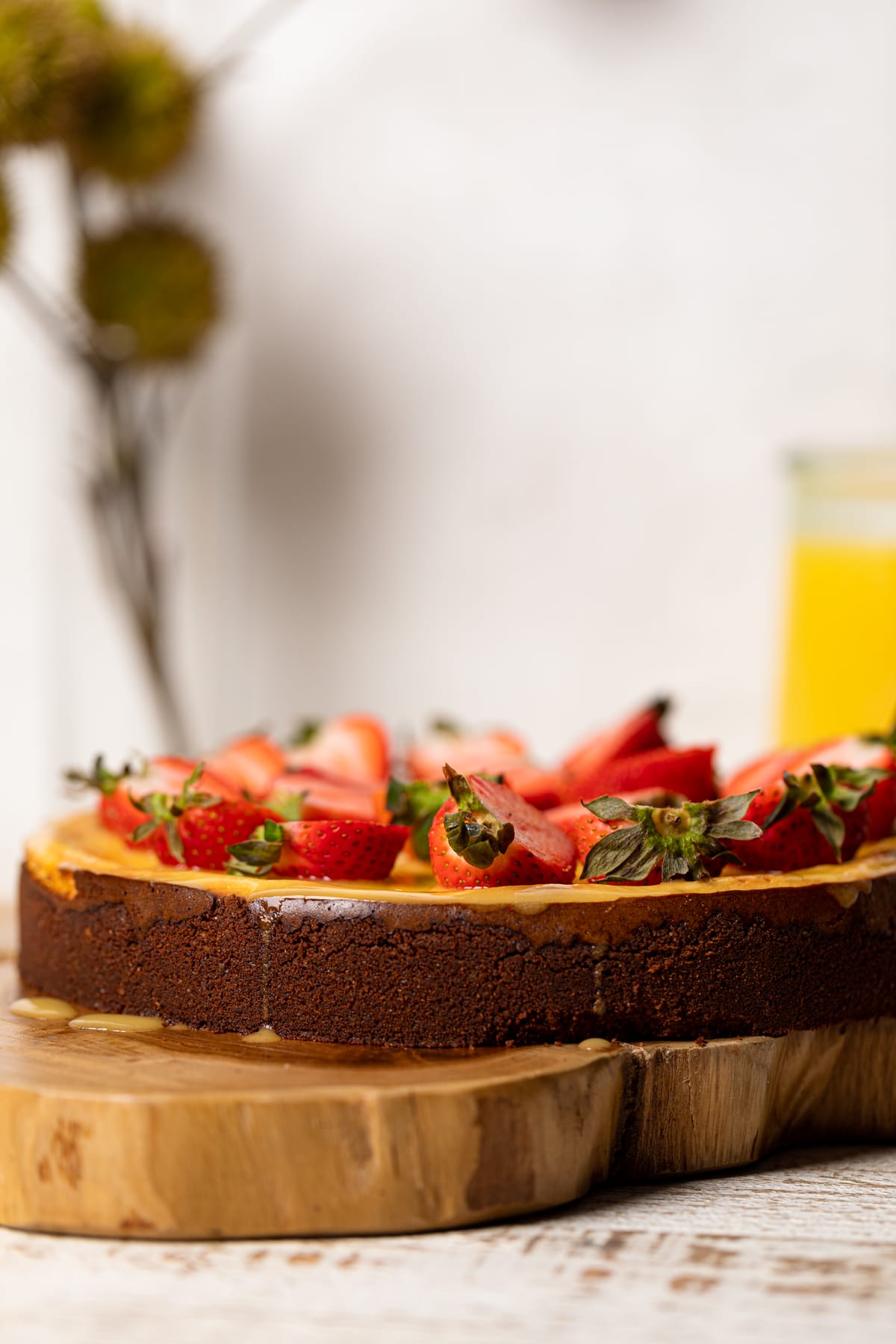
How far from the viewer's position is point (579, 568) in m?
3.41

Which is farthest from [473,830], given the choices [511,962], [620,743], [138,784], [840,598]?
[840,598]

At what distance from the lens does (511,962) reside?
1.51 m

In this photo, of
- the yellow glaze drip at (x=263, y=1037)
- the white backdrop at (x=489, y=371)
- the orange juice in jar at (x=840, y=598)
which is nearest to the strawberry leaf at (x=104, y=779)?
the yellow glaze drip at (x=263, y=1037)

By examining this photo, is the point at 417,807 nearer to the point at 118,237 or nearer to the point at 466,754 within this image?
the point at 466,754

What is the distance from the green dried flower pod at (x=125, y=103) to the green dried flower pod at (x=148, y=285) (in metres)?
0.14

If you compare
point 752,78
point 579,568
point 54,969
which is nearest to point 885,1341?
point 54,969

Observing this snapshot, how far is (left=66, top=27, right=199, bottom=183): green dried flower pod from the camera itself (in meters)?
2.77

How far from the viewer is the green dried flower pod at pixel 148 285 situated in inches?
112

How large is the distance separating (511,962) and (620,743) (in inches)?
25.0

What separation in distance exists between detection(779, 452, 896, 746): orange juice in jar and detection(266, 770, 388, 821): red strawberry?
42.7 inches

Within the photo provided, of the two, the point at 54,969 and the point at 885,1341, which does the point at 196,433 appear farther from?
the point at 885,1341

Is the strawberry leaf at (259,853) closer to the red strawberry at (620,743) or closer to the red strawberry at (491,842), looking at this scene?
the red strawberry at (491,842)

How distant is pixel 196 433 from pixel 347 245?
0.56 m

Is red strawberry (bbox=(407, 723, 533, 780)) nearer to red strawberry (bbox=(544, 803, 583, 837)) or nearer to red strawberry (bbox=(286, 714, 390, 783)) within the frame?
red strawberry (bbox=(286, 714, 390, 783))
